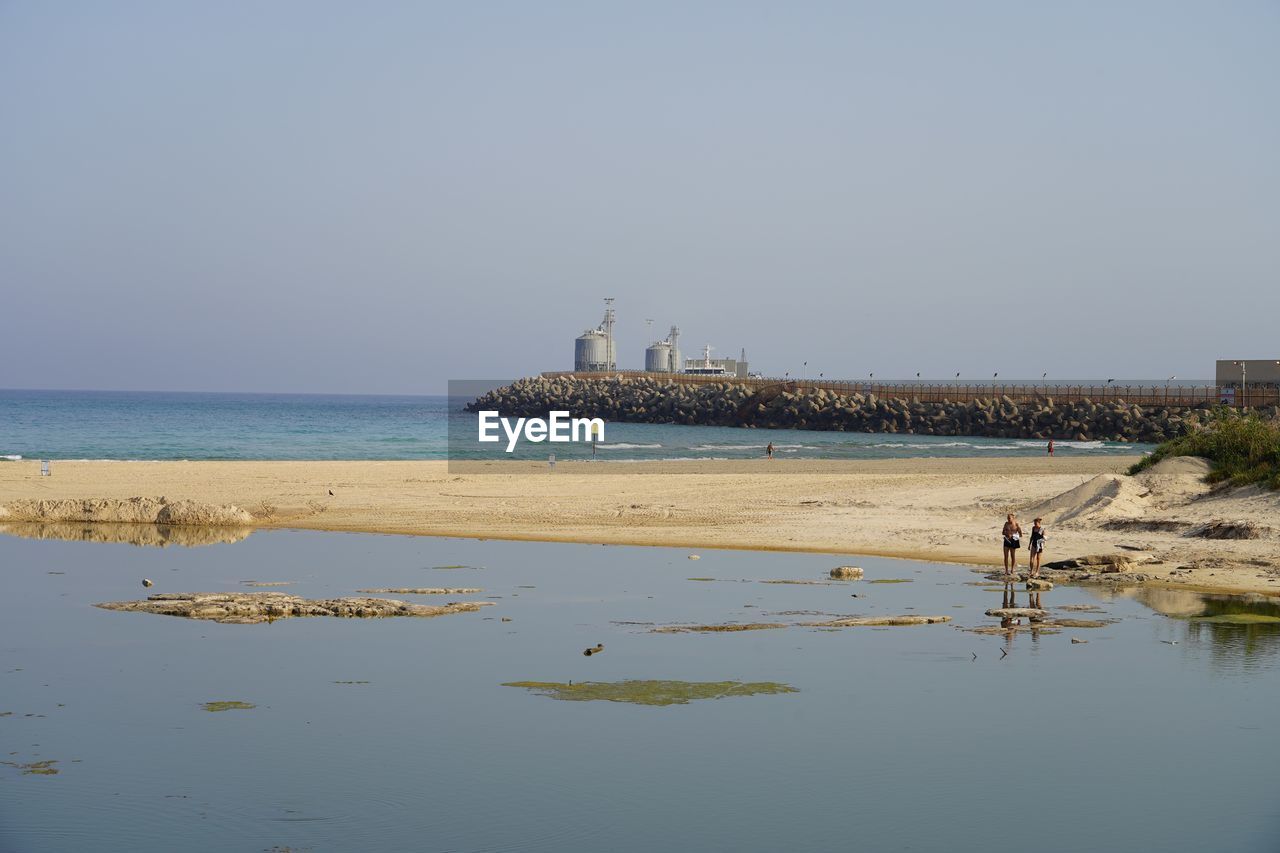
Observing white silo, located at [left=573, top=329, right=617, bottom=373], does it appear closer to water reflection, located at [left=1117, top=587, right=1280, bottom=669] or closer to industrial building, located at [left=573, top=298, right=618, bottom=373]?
Answer: industrial building, located at [left=573, top=298, right=618, bottom=373]

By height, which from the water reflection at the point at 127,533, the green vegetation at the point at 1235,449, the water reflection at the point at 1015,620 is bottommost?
the water reflection at the point at 1015,620

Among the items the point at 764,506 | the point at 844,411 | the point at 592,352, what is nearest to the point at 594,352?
the point at 592,352

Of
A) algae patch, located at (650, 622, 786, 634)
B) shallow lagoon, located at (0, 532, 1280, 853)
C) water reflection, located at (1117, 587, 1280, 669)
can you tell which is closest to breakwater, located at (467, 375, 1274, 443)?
water reflection, located at (1117, 587, 1280, 669)

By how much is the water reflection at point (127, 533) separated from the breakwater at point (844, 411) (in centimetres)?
6269

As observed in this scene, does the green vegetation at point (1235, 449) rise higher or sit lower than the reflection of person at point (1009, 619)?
higher

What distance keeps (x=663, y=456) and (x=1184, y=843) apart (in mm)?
57360

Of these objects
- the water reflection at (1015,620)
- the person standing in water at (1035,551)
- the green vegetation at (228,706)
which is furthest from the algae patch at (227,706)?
the person standing in water at (1035,551)

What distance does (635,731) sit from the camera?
46.3ft

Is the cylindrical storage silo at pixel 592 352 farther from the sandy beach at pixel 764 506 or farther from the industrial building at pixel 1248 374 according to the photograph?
the sandy beach at pixel 764 506

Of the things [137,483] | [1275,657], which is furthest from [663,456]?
[1275,657]

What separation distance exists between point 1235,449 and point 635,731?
24.0 meters

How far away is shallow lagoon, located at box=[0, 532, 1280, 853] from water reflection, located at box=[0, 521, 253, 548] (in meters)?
7.90

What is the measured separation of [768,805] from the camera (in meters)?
11.9

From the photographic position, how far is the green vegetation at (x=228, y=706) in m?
14.8
